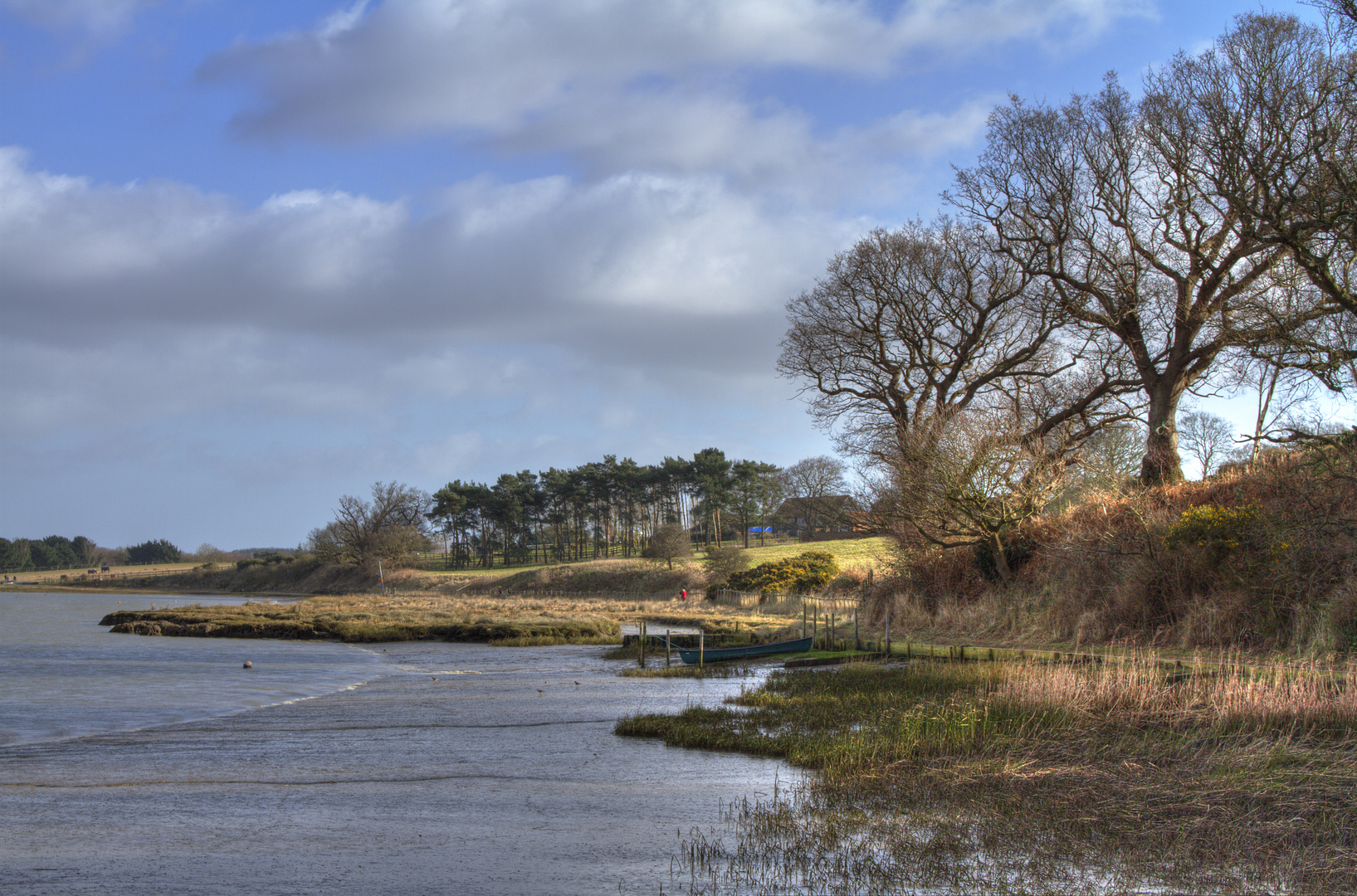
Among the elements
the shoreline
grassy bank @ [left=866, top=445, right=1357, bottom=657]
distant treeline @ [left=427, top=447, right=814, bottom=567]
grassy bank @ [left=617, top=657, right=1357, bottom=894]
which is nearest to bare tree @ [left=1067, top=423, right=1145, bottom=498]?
grassy bank @ [left=866, top=445, right=1357, bottom=657]

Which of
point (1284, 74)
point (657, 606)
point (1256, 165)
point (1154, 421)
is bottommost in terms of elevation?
point (657, 606)

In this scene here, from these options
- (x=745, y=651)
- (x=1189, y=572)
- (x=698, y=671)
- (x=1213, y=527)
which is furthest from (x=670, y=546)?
(x=1213, y=527)

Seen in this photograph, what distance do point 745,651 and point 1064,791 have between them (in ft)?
62.7

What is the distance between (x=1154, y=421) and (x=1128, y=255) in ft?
16.0

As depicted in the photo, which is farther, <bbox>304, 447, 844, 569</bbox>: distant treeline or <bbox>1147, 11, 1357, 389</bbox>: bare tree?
<bbox>304, 447, 844, 569</bbox>: distant treeline

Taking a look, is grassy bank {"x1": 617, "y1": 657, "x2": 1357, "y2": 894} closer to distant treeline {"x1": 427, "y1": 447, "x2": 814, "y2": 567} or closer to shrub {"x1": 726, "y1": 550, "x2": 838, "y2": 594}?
shrub {"x1": 726, "y1": 550, "x2": 838, "y2": 594}

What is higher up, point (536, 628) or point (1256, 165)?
point (1256, 165)

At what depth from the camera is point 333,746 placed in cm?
1534

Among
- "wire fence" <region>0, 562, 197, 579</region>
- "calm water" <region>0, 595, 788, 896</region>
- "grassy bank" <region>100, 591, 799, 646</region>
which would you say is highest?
"calm water" <region>0, 595, 788, 896</region>

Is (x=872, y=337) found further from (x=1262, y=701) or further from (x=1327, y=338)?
(x=1262, y=701)

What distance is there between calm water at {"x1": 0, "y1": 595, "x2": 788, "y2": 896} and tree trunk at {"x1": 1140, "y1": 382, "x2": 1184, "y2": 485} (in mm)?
13698

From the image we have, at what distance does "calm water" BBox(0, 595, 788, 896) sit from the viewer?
8234 millimetres

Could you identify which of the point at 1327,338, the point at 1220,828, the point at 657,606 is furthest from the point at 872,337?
the point at 657,606

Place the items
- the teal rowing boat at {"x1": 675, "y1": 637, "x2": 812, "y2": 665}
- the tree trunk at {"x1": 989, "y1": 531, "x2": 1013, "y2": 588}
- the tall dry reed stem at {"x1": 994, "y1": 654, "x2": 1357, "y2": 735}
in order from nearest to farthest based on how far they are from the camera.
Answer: the tall dry reed stem at {"x1": 994, "y1": 654, "x2": 1357, "y2": 735}, the tree trunk at {"x1": 989, "y1": 531, "x2": 1013, "y2": 588}, the teal rowing boat at {"x1": 675, "y1": 637, "x2": 812, "y2": 665}
